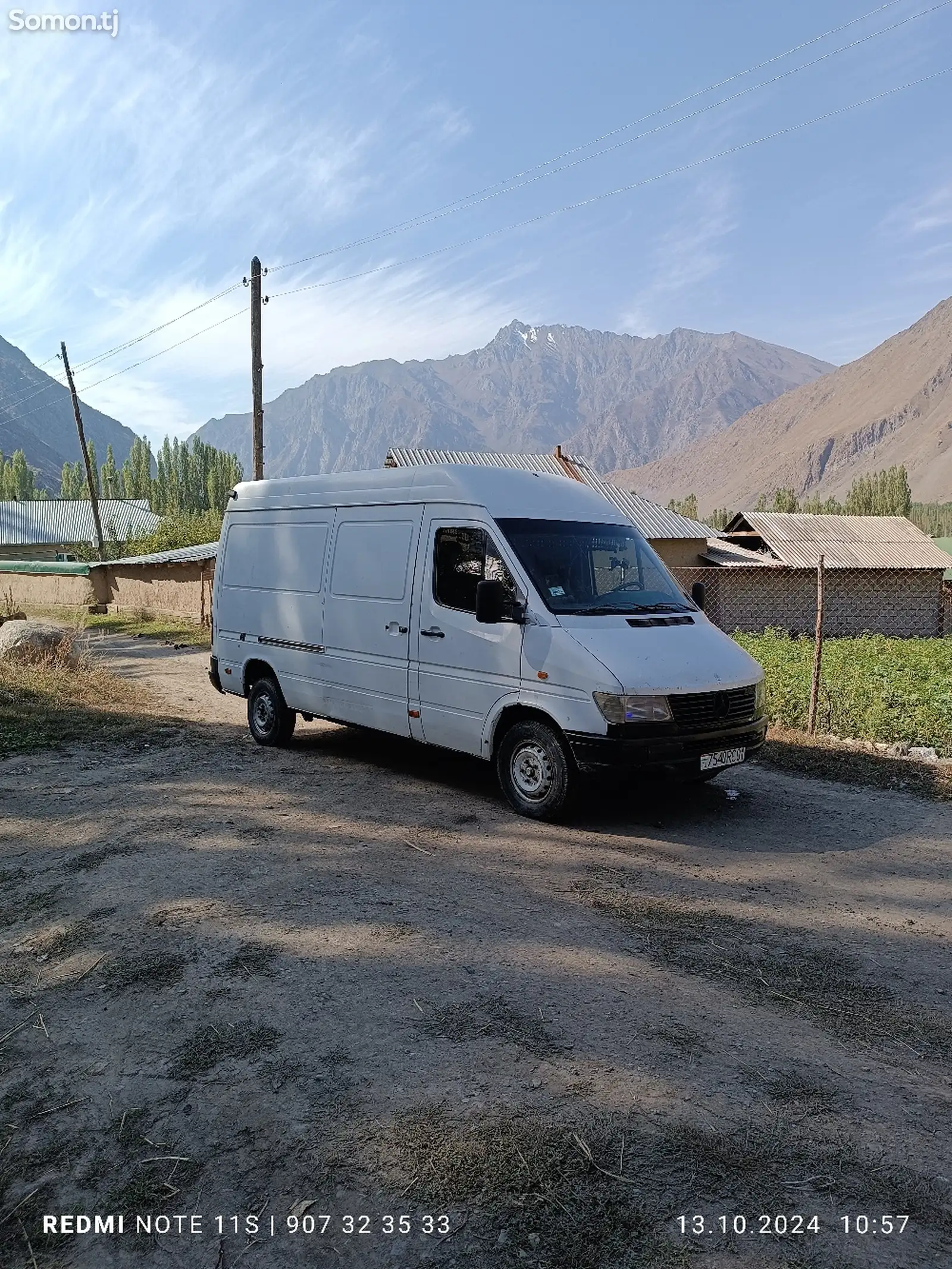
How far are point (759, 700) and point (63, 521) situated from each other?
7804 cm

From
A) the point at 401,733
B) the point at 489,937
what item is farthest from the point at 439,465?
the point at 489,937

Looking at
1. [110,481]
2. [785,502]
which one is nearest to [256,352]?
[785,502]

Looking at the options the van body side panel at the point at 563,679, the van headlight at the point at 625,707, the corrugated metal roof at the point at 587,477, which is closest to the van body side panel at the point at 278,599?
the van body side panel at the point at 563,679

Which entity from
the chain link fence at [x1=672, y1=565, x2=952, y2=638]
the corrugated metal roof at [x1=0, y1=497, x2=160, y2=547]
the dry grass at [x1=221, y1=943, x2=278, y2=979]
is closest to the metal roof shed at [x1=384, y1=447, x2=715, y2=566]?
the chain link fence at [x1=672, y1=565, x2=952, y2=638]

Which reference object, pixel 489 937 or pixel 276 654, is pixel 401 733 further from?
pixel 489 937

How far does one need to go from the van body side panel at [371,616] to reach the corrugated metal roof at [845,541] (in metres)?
28.5

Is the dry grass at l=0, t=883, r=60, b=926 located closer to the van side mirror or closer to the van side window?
the van side mirror

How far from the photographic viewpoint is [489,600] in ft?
19.8

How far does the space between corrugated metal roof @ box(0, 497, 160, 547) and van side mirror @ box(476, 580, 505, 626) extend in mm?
67963

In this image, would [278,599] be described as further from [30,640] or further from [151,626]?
[151,626]

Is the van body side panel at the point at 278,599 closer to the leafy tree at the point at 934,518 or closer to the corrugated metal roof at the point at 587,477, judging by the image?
the corrugated metal roof at the point at 587,477

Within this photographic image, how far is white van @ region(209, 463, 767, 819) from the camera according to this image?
5.78m

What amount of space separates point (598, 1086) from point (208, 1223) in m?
1.31

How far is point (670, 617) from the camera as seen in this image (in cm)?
634
